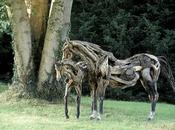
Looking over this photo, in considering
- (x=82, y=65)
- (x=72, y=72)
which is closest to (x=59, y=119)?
(x=72, y=72)

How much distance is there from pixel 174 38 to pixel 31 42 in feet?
40.7

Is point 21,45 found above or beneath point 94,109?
above

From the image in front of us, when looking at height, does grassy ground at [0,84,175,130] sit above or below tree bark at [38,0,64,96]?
below

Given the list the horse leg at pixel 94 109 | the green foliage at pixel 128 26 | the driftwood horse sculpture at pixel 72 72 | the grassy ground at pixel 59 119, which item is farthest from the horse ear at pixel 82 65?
the green foliage at pixel 128 26

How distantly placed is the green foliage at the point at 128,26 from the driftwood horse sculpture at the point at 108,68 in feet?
43.7

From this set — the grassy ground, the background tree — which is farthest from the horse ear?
the background tree

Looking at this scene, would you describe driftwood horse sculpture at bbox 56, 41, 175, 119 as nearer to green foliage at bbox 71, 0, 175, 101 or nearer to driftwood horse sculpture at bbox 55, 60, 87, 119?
driftwood horse sculpture at bbox 55, 60, 87, 119

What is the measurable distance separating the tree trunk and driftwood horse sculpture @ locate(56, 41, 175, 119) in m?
3.74

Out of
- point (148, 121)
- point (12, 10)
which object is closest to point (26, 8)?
point (12, 10)

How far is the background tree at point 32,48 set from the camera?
18453 mm

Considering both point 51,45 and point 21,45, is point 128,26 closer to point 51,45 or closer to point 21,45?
point 51,45

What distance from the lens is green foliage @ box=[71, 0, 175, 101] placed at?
29.6 metres

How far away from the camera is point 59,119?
14609 millimetres

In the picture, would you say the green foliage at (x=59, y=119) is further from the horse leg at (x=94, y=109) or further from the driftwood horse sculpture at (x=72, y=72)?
the driftwood horse sculpture at (x=72, y=72)
